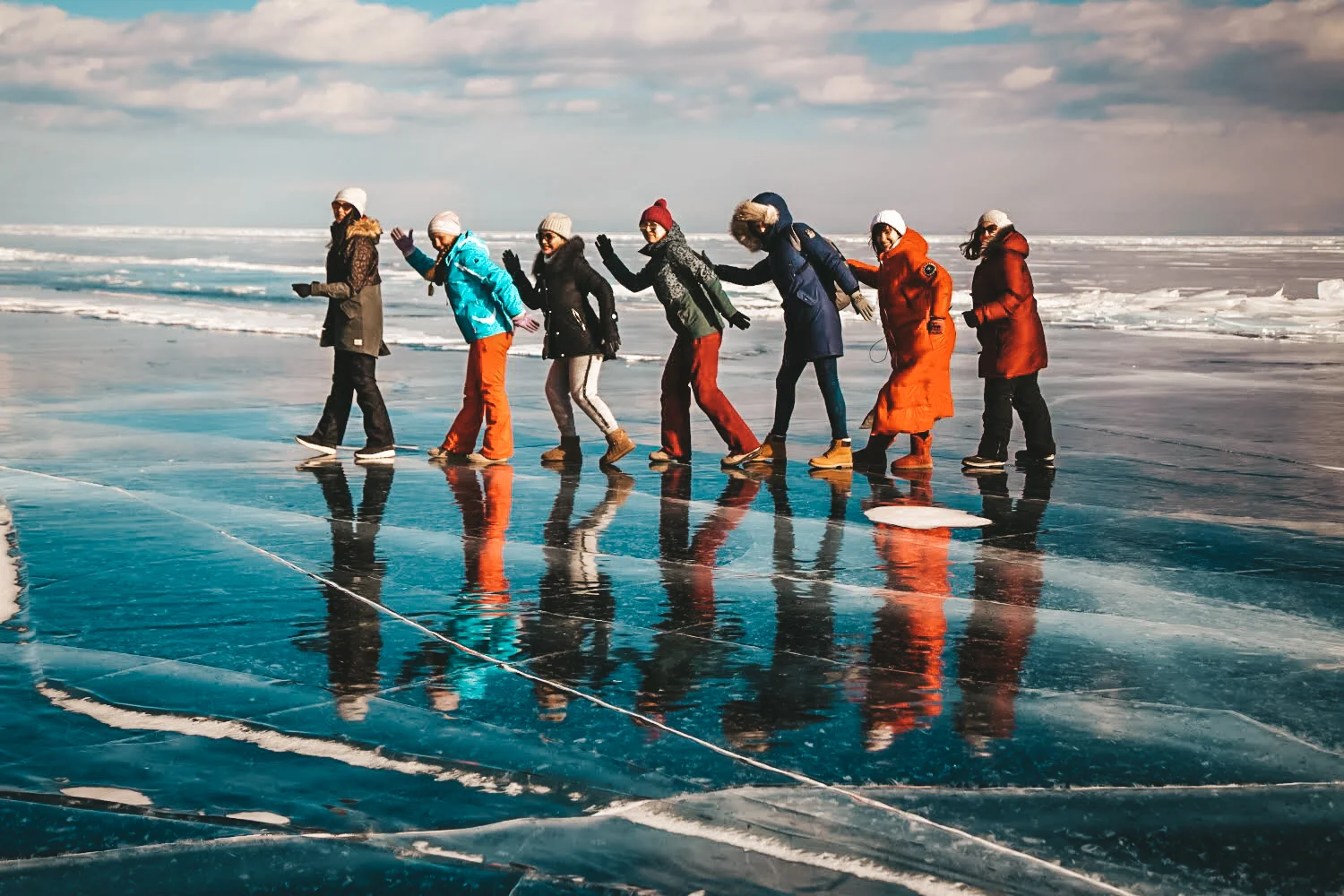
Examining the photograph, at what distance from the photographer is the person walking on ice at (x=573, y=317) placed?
9.73 meters

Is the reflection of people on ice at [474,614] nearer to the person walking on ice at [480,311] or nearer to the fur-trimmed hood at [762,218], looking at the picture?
the person walking on ice at [480,311]

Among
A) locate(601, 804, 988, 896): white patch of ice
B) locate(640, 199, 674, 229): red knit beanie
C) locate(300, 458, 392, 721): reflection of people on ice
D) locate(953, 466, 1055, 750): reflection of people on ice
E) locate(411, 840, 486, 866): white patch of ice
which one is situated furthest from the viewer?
locate(640, 199, 674, 229): red knit beanie

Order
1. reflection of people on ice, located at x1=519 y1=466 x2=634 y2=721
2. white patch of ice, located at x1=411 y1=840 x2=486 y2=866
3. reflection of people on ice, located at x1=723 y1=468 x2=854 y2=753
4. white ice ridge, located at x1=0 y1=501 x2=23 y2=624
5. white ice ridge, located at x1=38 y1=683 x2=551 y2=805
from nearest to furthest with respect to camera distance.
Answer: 1. white patch of ice, located at x1=411 y1=840 x2=486 y2=866
2. white ice ridge, located at x1=38 y1=683 x2=551 y2=805
3. reflection of people on ice, located at x1=723 y1=468 x2=854 y2=753
4. reflection of people on ice, located at x1=519 y1=466 x2=634 y2=721
5. white ice ridge, located at x1=0 y1=501 x2=23 y2=624

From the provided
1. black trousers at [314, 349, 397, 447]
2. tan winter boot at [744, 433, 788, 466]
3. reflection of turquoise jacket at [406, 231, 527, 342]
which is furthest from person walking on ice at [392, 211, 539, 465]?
tan winter boot at [744, 433, 788, 466]

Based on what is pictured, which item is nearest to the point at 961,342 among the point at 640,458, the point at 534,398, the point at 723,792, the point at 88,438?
the point at 534,398

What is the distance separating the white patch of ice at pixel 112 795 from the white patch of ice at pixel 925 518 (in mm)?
4842

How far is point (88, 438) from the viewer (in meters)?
10.6

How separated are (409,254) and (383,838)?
7.14m

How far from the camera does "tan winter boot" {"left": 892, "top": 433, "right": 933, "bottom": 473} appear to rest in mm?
9789

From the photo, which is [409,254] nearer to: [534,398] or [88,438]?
[88,438]

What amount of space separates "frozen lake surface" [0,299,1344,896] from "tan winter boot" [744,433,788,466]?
0.32 metres

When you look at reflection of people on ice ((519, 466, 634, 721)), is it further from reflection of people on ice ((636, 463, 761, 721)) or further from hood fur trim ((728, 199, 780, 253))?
hood fur trim ((728, 199, 780, 253))

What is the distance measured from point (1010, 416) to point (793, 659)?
5.10m

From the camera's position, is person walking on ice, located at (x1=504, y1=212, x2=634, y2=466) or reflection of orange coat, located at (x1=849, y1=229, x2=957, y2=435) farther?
person walking on ice, located at (x1=504, y1=212, x2=634, y2=466)
